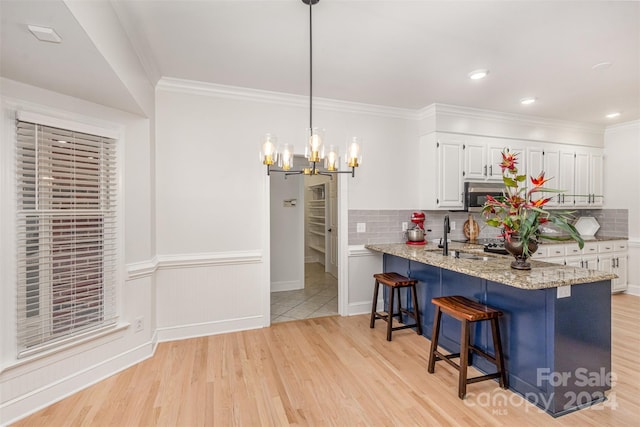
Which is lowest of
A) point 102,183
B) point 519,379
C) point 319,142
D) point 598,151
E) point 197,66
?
point 519,379

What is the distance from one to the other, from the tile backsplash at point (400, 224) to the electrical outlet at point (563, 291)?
217 centimetres

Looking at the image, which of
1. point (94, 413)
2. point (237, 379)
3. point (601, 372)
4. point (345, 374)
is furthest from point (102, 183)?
point (601, 372)

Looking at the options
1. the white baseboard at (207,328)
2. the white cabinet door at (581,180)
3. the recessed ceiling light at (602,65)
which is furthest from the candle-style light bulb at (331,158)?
the white cabinet door at (581,180)

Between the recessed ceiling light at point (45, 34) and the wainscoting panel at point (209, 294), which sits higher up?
the recessed ceiling light at point (45, 34)

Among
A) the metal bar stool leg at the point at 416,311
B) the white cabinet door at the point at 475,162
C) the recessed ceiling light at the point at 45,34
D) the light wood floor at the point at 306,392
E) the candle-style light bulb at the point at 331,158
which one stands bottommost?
the light wood floor at the point at 306,392

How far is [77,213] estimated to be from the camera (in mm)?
2359

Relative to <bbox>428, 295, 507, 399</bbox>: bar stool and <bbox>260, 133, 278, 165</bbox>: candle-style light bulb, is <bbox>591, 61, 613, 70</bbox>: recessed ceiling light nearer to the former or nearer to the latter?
<bbox>428, 295, 507, 399</bbox>: bar stool

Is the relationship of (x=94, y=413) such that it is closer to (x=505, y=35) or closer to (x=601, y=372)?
(x=601, y=372)

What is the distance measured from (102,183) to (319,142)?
1.82 m

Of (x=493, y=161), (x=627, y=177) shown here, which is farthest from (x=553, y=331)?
(x=627, y=177)

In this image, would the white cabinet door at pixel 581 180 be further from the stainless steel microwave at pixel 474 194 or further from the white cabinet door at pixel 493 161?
the stainless steel microwave at pixel 474 194

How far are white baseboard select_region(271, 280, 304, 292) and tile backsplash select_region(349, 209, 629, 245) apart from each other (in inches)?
68.1

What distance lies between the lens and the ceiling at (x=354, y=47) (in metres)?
1.89

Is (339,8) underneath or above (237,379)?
above
